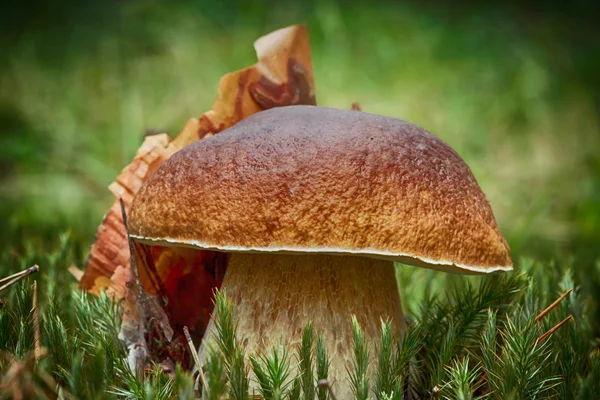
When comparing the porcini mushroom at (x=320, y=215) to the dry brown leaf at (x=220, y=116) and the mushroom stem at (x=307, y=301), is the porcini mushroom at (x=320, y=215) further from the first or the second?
the dry brown leaf at (x=220, y=116)

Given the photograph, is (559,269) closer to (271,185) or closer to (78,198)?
(271,185)

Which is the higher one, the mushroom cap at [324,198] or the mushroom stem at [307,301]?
the mushroom cap at [324,198]

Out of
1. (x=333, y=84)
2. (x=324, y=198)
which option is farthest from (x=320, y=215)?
(x=333, y=84)

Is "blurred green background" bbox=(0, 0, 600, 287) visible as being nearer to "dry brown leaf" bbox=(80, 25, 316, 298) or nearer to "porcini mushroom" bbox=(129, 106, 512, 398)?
"dry brown leaf" bbox=(80, 25, 316, 298)

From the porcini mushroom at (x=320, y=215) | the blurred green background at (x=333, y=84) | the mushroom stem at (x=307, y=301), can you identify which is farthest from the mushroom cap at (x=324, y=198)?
the blurred green background at (x=333, y=84)

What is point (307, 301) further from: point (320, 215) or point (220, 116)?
point (220, 116)

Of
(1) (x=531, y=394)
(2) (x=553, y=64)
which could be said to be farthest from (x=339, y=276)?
(2) (x=553, y=64)

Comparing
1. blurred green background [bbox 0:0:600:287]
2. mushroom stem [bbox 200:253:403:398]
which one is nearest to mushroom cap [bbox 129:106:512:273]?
mushroom stem [bbox 200:253:403:398]
